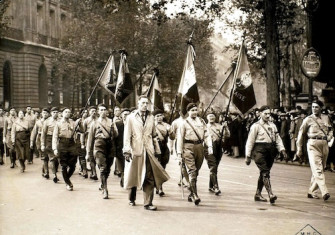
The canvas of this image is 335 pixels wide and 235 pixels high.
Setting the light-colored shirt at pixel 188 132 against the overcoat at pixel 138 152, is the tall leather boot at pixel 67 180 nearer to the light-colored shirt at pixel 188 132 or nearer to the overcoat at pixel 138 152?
the overcoat at pixel 138 152

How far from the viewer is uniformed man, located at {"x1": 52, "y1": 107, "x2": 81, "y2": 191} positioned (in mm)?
11953

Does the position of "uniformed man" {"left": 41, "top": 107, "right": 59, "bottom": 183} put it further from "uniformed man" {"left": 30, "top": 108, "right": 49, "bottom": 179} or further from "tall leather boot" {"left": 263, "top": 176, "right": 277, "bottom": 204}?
"tall leather boot" {"left": 263, "top": 176, "right": 277, "bottom": 204}

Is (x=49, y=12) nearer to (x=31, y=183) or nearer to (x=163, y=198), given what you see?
(x=31, y=183)

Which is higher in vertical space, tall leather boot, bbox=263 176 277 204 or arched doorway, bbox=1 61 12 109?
arched doorway, bbox=1 61 12 109

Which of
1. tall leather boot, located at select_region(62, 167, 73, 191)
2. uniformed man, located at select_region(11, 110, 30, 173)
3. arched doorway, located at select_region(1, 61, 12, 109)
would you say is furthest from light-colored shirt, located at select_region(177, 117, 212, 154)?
arched doorway, located at select_region(1, 61, 12, 109)

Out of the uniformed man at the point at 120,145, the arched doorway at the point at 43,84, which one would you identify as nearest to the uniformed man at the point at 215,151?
the uniformed man at the point at 120,145

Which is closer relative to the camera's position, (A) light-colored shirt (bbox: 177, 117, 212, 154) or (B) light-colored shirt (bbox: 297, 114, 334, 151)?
(A) light-colored shirt (bbox: 177, 117, 212, 154)

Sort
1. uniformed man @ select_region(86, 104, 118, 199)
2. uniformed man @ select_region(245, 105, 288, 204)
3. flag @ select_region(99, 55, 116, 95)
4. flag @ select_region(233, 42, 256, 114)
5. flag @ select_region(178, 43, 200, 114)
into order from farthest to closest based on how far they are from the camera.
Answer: flag @ select_region(99, 55, 116, 95), flag @ select_region(178, 43, 200, 114), flag @ select_region(233, 42, 256, 114), uniformed man @ select_region(86, 104, 118, 199), uniformed man @ select_region(245, 105, 288, 204)

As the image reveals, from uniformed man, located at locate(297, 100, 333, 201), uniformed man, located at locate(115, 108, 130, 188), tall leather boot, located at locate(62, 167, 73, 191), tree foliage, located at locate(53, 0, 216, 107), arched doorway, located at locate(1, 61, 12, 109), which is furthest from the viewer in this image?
tree foliage, located at locate(53, 0, 216, 107)

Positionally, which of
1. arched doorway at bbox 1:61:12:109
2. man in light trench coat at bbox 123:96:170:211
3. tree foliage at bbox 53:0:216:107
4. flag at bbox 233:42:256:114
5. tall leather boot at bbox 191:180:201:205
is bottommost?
tall leather boot at bbox 191:180:201:205

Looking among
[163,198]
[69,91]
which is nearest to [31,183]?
[163,198]

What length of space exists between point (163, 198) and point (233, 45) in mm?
25104

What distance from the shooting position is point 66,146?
12242 millimetres

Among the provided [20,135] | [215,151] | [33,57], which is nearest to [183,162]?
[215,151]
